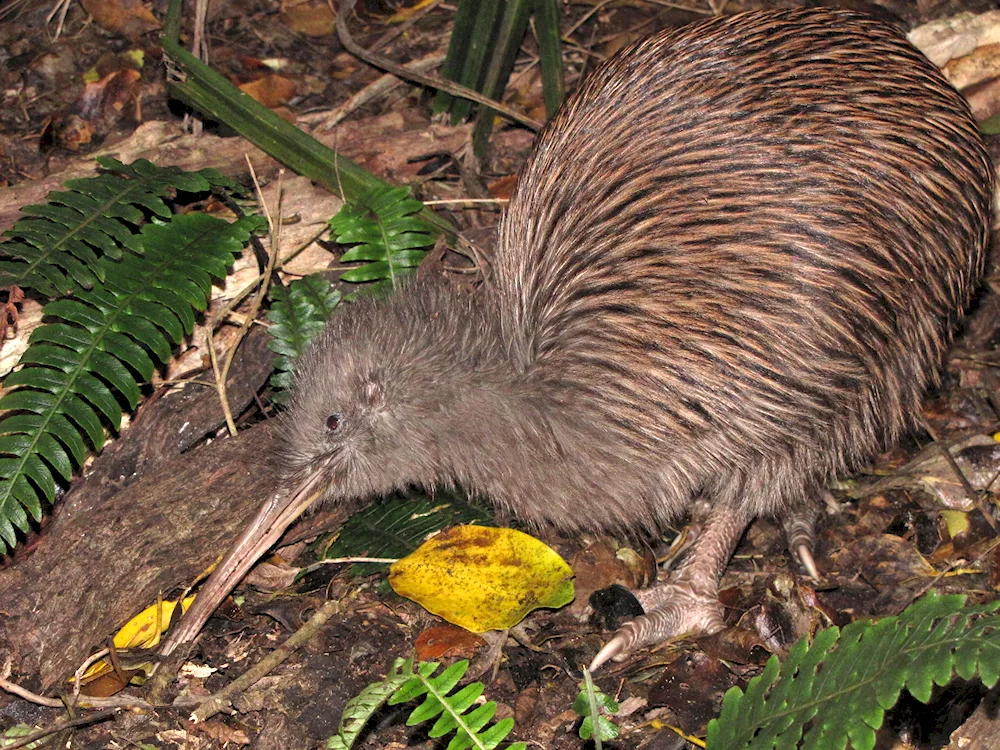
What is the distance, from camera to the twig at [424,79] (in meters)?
5.29

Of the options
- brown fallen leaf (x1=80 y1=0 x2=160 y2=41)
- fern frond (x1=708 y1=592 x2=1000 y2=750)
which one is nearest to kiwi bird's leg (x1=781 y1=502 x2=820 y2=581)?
fern frond (x1=708 y1=592 x2=1000 y2=750)

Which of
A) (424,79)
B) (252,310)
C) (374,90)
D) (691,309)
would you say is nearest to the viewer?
(691,309)

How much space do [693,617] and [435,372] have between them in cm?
122

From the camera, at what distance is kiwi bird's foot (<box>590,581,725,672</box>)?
3.90 meters

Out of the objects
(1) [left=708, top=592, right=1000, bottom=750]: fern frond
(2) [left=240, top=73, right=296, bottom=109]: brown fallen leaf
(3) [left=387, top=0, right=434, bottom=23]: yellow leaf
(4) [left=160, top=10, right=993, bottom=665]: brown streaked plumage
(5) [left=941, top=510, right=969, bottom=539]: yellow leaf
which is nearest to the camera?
(1) [left=708, top=592, right=1000, bottom=750]: fern frond

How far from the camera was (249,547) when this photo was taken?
12.8 feet

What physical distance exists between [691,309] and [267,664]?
67.2 inches

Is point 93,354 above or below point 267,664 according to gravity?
above

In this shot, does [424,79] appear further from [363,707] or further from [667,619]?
[363,707]

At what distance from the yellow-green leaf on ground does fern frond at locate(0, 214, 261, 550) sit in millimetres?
1059

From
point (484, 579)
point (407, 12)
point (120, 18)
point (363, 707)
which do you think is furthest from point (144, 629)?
point (407, 12)

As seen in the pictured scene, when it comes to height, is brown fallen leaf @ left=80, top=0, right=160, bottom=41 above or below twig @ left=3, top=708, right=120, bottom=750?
above

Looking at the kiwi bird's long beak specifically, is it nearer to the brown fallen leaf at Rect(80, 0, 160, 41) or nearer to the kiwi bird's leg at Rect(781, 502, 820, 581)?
the kiwi bird's leg at Rect(781, 502, 820, 581)

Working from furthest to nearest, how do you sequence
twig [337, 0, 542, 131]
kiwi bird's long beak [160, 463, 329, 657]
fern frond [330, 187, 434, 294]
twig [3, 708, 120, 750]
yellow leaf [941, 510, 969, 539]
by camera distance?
1. twig [337, 0, 542, 131]
2. fern frond [330, 187, 434, 294]
3. yellow leaf [941, 510, 969, 539]
4. kiwi bird's long beak [160, 463, 329, 657]
5. twig [3, 708, 120, 750]
